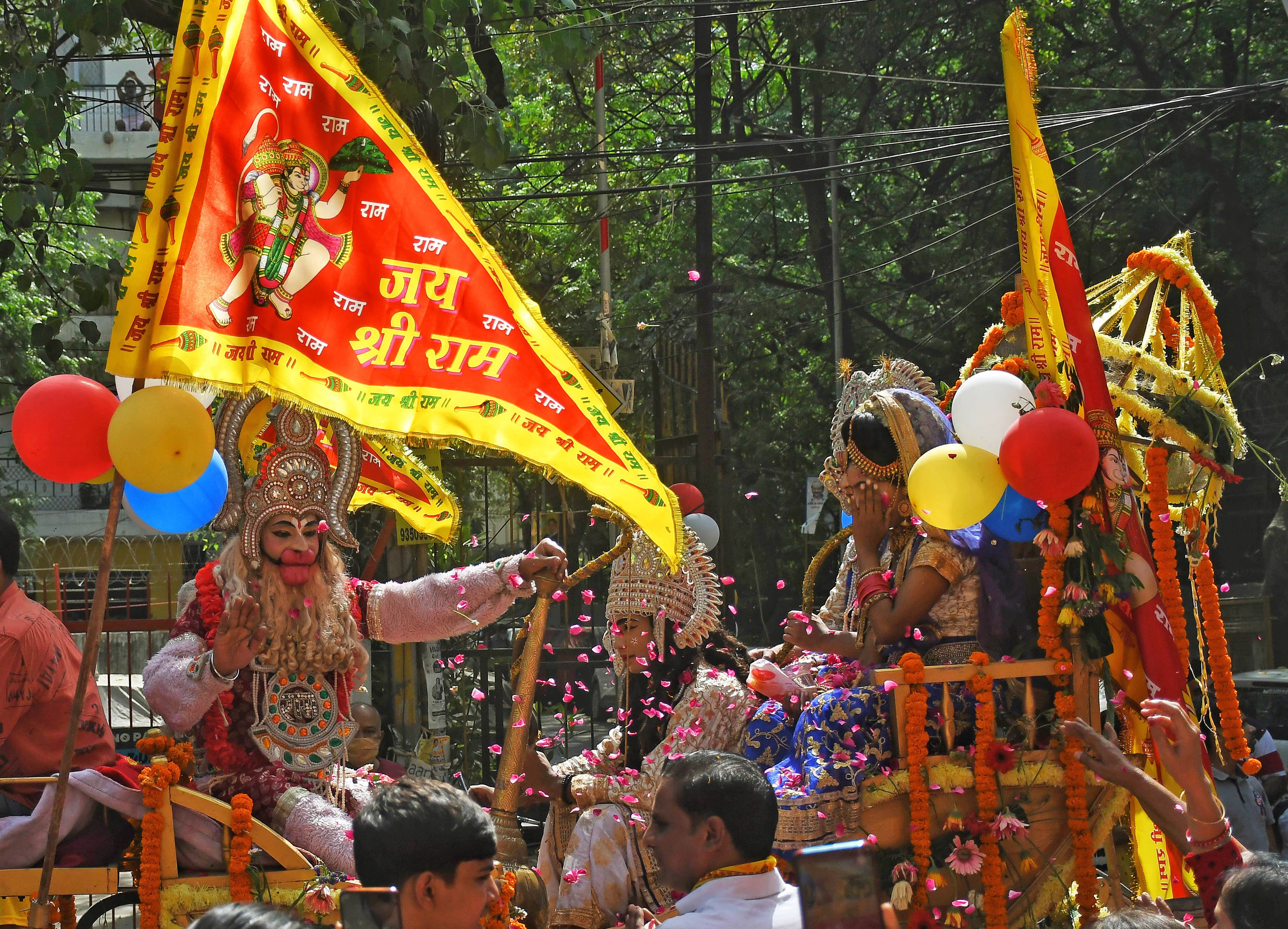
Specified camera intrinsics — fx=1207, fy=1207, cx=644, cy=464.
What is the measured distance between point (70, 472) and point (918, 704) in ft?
9.30

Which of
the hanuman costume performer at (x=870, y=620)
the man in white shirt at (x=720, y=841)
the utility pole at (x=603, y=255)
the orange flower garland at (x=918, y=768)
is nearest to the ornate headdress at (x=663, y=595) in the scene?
the hanuman costume performer at (x=870, y=620)

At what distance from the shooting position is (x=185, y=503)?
4074 millimetres

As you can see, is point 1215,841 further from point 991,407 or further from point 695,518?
point 695,518

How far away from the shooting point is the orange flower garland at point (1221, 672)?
434 cm

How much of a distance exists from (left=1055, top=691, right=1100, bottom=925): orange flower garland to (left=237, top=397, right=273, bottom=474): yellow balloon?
2.97 meters

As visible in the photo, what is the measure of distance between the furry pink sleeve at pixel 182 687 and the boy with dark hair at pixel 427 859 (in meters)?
1.87

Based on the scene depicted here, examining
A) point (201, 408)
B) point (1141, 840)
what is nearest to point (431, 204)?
point (201, 408)

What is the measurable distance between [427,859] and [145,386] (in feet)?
6.76

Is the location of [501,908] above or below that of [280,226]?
below

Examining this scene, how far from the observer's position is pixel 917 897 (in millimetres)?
4129

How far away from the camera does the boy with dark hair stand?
7.38 ft

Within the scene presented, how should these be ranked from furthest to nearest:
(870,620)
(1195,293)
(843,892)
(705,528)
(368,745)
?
(705,528)
(368,745)
(1195,293)
(870,620)
(843,892)

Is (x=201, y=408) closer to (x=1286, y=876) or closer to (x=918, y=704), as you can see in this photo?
(x=918, y=704)

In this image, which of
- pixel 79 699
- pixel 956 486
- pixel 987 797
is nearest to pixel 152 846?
pixel 79 699
